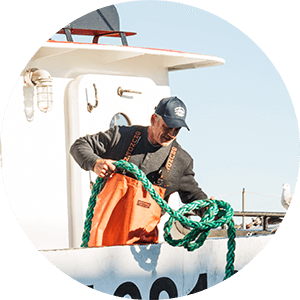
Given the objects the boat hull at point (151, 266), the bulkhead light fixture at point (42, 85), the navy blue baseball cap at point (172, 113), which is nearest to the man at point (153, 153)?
the navy blue baseball cap at point (172, 113)

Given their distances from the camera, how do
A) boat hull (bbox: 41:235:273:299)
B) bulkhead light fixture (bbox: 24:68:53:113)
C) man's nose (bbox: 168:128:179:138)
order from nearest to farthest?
1. boat hull (bbox: 41:235:273:299)
2. bulkhead light fixture (bbox: 24:68:53:113)
3. man's nose (bbox: 168:128:179:138)

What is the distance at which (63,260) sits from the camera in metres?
3.84

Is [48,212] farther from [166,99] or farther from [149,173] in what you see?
[166,99]

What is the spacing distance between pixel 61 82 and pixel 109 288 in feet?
3.79

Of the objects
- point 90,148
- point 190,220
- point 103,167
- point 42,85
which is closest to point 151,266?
point 190,220

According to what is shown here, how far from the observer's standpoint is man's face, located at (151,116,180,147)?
13.3 feet

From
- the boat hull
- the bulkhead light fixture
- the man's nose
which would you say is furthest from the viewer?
the man's nose

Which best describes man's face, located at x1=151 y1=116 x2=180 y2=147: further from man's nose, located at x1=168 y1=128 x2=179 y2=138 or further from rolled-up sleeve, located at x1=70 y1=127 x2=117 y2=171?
rolled-up sleeve, located at x1=70 y1=127 x2=117 y2=171

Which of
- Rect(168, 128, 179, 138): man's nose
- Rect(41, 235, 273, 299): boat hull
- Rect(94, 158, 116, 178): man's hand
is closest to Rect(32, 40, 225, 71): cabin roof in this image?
Rect(168, 128, 179, 138): man's nose

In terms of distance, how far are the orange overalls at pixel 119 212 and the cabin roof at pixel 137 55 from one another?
1.60 feet

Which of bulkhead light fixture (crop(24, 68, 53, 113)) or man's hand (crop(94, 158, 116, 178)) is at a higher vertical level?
bulkhead light fixture (crop(24, 68, 53, 113))

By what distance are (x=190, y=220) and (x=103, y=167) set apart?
56 centimetres

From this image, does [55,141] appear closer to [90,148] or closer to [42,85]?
[90,148]

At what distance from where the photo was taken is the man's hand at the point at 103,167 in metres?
3.96
